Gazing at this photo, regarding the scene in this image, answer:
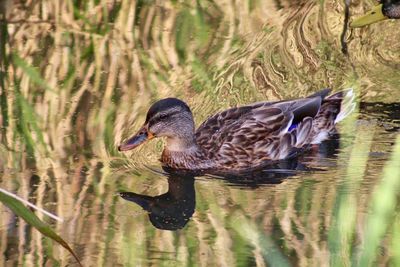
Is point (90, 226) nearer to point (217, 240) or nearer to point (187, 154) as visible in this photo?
point (217, 240)

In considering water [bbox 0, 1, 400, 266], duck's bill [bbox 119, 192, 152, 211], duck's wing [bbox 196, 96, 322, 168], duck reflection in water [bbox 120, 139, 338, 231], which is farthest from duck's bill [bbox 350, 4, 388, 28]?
duck's bill [bbox 119, 192, 152, 211]

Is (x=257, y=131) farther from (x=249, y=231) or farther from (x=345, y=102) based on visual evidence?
(x=249, y=231)

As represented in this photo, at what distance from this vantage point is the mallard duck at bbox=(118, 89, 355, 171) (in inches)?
283

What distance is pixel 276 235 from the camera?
5742 mm

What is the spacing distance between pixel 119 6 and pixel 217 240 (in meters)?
4.02

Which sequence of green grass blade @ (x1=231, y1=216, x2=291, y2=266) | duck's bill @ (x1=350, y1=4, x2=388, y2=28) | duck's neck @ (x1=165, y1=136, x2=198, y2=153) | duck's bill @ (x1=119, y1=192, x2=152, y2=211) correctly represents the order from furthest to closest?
duck's bill @ (x1=350, y1=4, x2=388, y2=28)
duck's neck @ (x1=165, y1=136, x2=198, y2=153)
duck's bill @ (x1=119, y1=192, x2=152, y2=211)
green grass blade @ (x1=231, y1=216, x2=291, y2=266)

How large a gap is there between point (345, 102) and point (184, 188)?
1.55m

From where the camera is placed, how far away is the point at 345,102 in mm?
7840

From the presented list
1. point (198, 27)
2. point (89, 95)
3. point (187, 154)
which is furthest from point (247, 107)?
point (198, 27)

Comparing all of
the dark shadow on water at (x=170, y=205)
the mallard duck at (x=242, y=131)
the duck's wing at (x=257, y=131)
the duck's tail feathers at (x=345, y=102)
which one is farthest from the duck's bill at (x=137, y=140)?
the duck's tail feathers at (x=345, y=102)

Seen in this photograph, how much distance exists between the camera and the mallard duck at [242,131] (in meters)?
7.18

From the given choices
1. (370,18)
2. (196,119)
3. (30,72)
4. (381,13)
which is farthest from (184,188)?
(381,13)

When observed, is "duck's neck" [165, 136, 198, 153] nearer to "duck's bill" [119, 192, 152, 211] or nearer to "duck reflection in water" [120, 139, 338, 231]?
"duck reflection in water" [120, 139, 338, 231]

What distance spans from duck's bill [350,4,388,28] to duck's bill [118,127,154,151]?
2.68 metres
